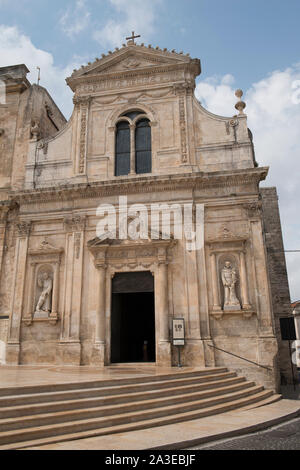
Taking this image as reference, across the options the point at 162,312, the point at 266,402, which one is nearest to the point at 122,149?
the point at 162,312

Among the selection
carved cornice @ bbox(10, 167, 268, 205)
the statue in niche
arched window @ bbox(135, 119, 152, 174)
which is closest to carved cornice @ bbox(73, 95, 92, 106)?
arched window @ bbox(135, 119, 152, 174)

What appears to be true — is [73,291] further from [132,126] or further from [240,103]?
[240,103]

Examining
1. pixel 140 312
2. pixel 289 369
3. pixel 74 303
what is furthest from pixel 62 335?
pixel 289 369

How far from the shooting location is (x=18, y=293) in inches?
593

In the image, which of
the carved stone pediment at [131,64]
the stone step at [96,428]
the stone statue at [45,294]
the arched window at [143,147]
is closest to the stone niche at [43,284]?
the stone statue at [45,294]

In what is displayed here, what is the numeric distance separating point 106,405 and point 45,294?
26.1 feet

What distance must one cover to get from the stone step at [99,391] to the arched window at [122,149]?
30.4ft

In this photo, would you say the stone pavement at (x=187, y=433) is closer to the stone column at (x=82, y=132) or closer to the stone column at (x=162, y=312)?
the stone column at (x=162, y=312)

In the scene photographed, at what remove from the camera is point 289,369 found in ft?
51.8

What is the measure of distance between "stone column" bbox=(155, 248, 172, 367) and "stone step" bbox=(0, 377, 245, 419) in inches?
115

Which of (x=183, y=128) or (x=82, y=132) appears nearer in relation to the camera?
(x=183, y=128)

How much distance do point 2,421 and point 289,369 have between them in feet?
42.8

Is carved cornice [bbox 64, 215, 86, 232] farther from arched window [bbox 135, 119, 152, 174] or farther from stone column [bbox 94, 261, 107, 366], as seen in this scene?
arched window [bbox 135, 119, 152, 174]

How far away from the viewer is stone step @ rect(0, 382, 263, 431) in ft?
20.6
